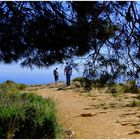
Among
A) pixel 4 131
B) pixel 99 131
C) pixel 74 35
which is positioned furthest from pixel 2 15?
pixel 99 131

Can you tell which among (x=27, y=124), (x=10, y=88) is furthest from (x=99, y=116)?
(x=10, y=88)

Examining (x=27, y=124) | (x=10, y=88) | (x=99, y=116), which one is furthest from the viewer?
(x=10, y=88)

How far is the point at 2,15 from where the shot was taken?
399 inches

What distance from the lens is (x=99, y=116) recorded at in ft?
57.4

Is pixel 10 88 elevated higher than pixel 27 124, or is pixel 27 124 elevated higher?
pixel 10 88

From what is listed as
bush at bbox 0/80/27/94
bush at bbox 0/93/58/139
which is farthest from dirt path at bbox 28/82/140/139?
bush at bbox 0/80/27/94

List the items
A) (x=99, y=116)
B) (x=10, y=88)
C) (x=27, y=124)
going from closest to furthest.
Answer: (x=27, y=124)
(x=99, y=116)
(x=10, y=88)

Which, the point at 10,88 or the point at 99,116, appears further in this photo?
the point at 10,88

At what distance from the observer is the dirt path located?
13.9 meters

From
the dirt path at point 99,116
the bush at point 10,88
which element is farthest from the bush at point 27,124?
the bush at point 10,88

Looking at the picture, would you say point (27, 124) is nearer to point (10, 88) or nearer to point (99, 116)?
point (99, 116)

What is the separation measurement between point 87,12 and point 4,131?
3445 millimetres

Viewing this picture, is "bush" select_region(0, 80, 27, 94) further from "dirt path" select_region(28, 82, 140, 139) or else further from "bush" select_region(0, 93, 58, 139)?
"bush" select_region(0, 93, 58, 139)

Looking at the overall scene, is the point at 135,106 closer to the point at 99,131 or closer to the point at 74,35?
the point at 99,131
